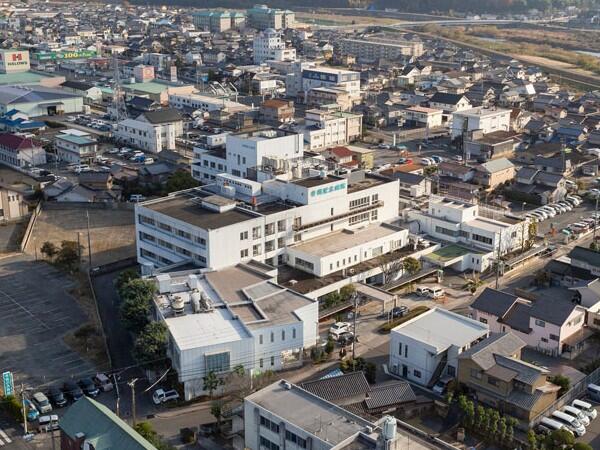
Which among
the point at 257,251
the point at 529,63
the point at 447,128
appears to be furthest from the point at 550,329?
the point at 529,63

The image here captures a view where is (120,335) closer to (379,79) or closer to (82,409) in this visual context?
(82,409)

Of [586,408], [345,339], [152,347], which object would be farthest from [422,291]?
[152,347]

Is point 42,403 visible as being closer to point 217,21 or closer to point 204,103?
point 204,103

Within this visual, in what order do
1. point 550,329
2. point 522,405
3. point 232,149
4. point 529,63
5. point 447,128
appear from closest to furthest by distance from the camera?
point 522,405 < point 550,329 < point 232,149 < point 447,128 < point 529,63

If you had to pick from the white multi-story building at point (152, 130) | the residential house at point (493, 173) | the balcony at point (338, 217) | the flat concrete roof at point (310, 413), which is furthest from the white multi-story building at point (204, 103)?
the flat concrete roof at point (310, 413)

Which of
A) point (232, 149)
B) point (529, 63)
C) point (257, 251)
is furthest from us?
point (529, 63)

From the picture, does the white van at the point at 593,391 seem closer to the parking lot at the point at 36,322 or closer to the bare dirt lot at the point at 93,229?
the parking lot at the point at 36,322
